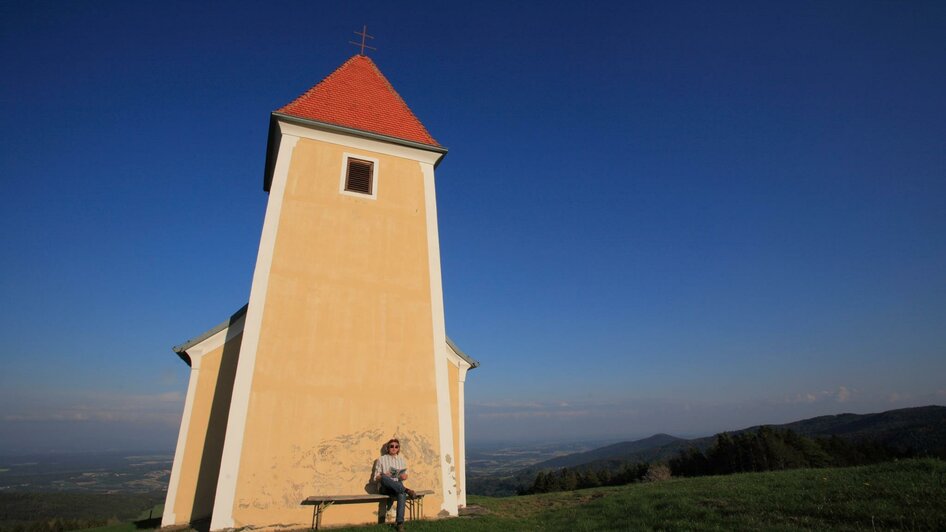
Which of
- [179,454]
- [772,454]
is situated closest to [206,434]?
[179,454]

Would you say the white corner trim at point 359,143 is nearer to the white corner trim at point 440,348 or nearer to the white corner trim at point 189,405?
the white corner trim at point 440,348

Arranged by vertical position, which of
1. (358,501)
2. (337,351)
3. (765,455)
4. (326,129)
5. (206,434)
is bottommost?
(765,455)

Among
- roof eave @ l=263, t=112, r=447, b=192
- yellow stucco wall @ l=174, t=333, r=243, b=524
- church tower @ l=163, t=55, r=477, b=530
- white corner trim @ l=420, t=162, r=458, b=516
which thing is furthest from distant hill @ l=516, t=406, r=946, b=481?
yellow stucco wall @ l=174, t=333, r=243, b=524

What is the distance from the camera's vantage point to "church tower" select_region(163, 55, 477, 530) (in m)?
8.65

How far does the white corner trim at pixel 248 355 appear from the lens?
8.09 m

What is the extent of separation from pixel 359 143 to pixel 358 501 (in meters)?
8.31

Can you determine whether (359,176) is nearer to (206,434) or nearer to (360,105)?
(360,105)

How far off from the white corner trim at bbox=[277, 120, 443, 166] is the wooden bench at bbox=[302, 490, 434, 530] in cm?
806

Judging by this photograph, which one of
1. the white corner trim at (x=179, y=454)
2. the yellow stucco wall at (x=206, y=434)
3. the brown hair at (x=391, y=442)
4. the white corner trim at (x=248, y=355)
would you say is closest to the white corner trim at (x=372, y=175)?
the white corner trim at (x=248, y=355)

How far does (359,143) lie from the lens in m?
11.7

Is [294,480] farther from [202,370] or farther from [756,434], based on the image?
[756,434]

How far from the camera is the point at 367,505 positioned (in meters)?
8.88

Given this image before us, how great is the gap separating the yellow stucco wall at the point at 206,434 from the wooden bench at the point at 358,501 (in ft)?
9.04

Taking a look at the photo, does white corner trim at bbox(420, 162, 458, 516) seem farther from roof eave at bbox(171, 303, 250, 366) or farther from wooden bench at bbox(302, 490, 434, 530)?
roof eave at bbox(171, 303, 250, 366)
